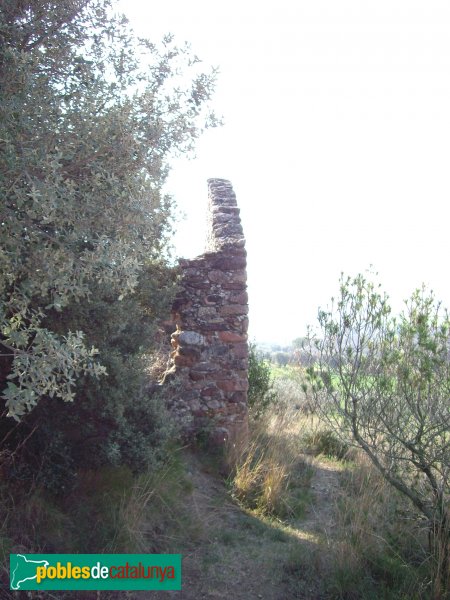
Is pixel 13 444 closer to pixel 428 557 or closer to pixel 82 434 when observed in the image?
pixel 82 434

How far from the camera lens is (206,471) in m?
6.22

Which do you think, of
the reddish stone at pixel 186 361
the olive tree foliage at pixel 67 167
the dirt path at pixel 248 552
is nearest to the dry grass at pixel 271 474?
the dirt path at pixel 248 552

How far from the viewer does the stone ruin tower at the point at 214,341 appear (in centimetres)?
679

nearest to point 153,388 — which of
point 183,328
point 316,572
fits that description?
point 183,328

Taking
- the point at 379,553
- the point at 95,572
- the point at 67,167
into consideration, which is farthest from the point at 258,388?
the point at 67,167

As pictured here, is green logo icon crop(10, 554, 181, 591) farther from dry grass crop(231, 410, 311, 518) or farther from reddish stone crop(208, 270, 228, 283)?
reddish stone crop(208, 270, 228, 283)

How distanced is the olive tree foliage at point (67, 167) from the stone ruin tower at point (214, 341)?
3.03 meters

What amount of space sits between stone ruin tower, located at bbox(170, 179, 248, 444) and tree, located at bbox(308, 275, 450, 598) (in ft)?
6.92

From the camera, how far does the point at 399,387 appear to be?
4359 millimetres

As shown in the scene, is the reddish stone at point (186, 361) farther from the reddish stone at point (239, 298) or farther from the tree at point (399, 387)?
the tree at point (399, 387)

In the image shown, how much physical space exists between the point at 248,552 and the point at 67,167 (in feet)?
11.7

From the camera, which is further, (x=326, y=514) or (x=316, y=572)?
(x=326, y=514)

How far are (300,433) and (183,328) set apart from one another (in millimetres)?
2622

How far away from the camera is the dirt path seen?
13.9 feet
